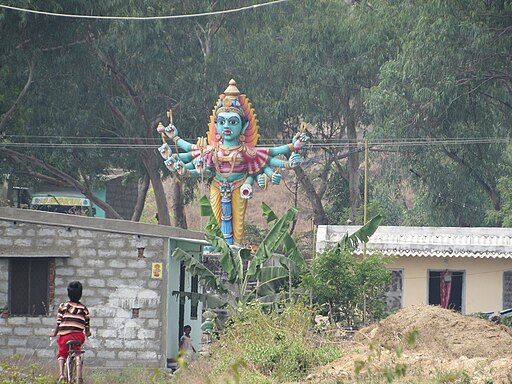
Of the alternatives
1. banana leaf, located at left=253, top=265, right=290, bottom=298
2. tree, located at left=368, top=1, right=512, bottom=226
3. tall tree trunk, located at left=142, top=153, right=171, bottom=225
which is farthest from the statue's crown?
banana leaf, located at left=253, top=265, right=290, bottom=298

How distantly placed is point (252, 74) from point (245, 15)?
2797 mm

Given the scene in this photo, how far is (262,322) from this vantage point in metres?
18.4

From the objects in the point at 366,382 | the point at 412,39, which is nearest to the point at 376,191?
the point at 412,39

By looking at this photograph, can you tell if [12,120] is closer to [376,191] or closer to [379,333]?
[376,191]

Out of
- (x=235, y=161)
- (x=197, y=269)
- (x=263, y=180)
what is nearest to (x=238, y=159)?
(x=235, y=161)

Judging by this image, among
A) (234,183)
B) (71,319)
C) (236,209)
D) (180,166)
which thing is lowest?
(71,319)

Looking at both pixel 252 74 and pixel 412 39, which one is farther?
pixel 252 74

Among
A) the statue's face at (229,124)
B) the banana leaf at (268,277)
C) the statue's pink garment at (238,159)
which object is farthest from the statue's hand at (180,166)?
the banana leaf at (268,277)

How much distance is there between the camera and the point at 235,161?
125ft

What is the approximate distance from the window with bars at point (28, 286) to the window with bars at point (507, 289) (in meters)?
16.7

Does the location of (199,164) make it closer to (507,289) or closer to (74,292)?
(507,289)

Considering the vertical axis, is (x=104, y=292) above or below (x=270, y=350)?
above

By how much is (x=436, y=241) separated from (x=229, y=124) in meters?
7.61

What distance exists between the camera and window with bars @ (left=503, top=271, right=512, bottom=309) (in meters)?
34.1
